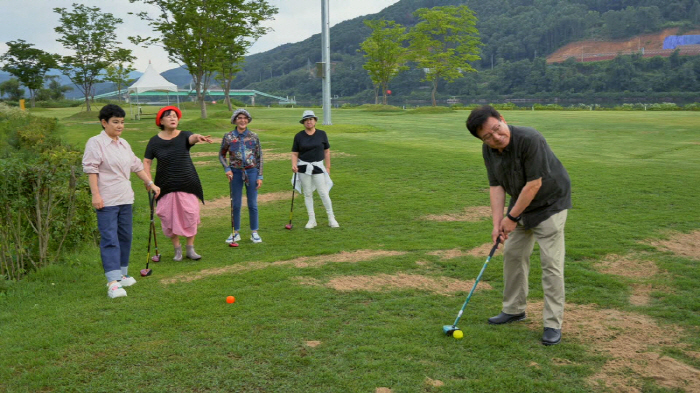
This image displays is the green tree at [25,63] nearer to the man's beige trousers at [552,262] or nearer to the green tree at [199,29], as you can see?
the green tree at [199,29]

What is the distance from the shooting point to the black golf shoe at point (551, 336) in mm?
4480

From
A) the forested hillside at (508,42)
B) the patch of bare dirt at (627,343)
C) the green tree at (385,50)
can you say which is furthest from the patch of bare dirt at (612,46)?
the patch of bare dirt at (627,343)

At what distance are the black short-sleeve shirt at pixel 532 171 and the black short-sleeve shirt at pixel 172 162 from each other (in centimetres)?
384

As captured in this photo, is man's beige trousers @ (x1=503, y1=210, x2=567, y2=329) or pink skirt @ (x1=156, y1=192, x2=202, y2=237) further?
pink skirt @ (x1=156, y1=192, x2=202, y2=237)

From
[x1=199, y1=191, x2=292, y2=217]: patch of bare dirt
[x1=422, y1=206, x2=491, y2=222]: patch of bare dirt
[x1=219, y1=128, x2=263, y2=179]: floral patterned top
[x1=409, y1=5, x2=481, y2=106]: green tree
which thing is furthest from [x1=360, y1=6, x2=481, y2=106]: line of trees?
[x1=219, y1=128, x2=263, y2=179]: floral patterned top

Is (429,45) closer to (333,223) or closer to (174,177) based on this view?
(333,223)

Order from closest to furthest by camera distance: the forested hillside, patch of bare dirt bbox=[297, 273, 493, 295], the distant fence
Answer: patch of bare dirt bbox=[297, 273, 493, 295] → the forested hillside → the distant fence

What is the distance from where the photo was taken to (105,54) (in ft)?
166

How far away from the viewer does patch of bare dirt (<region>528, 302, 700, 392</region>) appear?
3898 mm

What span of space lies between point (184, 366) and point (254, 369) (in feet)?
1.64

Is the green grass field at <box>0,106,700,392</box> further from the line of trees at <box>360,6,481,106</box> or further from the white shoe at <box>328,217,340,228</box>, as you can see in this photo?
the line of trees at <box>360,6,481,106</box>

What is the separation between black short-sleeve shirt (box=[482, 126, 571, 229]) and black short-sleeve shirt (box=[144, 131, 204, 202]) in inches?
151

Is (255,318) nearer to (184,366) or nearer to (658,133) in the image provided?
(184,366)

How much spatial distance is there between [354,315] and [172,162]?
314cm
